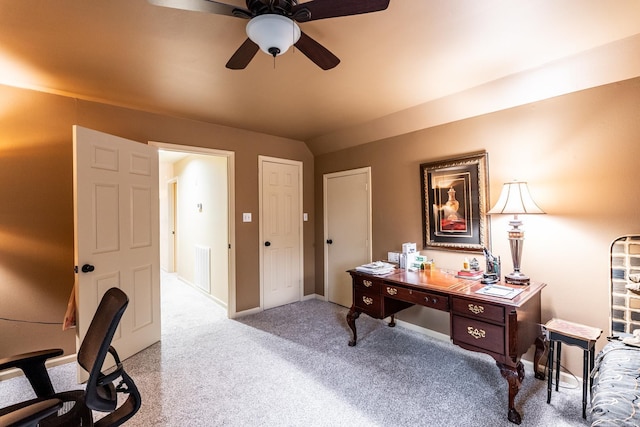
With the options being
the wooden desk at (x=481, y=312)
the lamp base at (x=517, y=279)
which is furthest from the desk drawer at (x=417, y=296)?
the lamp base at (x=517, y=279)

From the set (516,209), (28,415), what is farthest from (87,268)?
(516,209)

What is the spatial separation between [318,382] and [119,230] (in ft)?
6.96

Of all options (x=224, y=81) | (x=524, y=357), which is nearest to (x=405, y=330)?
(x=524, y=357)

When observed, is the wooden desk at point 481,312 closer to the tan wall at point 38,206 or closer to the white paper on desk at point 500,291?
the white paper on desk at point 500,291

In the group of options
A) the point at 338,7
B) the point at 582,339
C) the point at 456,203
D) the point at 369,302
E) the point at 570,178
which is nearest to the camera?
the point at 338,7

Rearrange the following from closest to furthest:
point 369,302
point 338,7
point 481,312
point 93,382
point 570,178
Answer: point 93,382 → point 338,7 → point 481,312 → point 570,178 → point 369,302

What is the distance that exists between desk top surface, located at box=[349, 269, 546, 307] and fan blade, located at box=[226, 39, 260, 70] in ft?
6.47

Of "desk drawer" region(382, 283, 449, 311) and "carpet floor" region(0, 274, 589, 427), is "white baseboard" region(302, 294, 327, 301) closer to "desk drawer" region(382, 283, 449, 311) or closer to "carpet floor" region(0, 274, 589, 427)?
"carpet floor" region(0, 274, 589, 427)

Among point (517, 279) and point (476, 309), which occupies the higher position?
point (517, 279)

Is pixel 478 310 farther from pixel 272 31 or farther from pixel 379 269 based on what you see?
pixel 272 31

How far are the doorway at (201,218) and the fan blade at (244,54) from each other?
5.86 ft

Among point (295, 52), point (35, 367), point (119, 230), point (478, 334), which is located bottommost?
point (478, 334)

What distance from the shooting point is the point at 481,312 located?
75.6 inches

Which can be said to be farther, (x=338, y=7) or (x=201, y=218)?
(x=201, y=218)
